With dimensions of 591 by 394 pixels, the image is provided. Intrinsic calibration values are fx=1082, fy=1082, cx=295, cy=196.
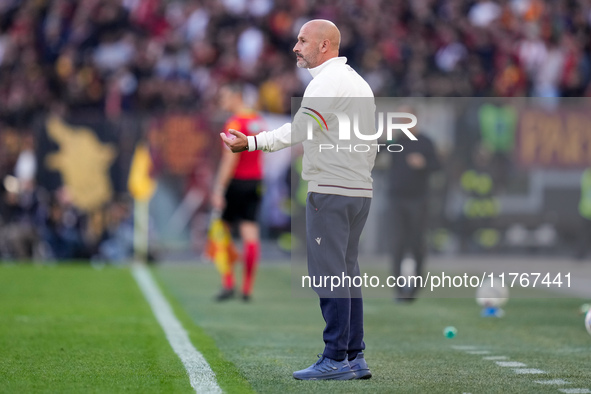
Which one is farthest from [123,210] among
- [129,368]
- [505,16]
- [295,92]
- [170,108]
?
[129,368]

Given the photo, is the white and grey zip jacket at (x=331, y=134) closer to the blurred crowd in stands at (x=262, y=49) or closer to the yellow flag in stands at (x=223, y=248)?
the yellow flag in stands at (x=223, y=248)

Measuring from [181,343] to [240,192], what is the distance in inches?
166

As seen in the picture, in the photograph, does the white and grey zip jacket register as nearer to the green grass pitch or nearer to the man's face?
the man's face

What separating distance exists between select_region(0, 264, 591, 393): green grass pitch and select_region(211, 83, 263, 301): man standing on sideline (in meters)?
0.36

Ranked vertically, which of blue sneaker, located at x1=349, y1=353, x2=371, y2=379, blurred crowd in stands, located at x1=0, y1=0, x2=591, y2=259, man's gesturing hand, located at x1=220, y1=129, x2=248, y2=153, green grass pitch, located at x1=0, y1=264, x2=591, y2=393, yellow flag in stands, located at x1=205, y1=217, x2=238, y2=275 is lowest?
green grass pitch, located at x1=0, y1=264, x2=591, y2=393

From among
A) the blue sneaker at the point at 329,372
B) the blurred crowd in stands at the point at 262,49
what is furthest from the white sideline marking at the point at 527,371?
the blurred crowd in stands at the point at 262,49

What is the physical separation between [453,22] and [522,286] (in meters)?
8.98

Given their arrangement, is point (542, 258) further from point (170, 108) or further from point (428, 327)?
point (428, 327)

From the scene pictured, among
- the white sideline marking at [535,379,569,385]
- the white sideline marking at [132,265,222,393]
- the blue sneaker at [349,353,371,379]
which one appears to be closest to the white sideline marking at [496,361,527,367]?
the white sideline marking at [535,379,569,385]

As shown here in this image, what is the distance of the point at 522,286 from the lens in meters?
13.6

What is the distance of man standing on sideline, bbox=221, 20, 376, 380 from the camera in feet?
18.2

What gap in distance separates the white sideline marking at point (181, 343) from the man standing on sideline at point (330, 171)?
0.53 meters

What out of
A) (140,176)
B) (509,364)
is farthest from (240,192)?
(140,176)

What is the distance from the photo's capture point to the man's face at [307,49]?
18.5 ft
